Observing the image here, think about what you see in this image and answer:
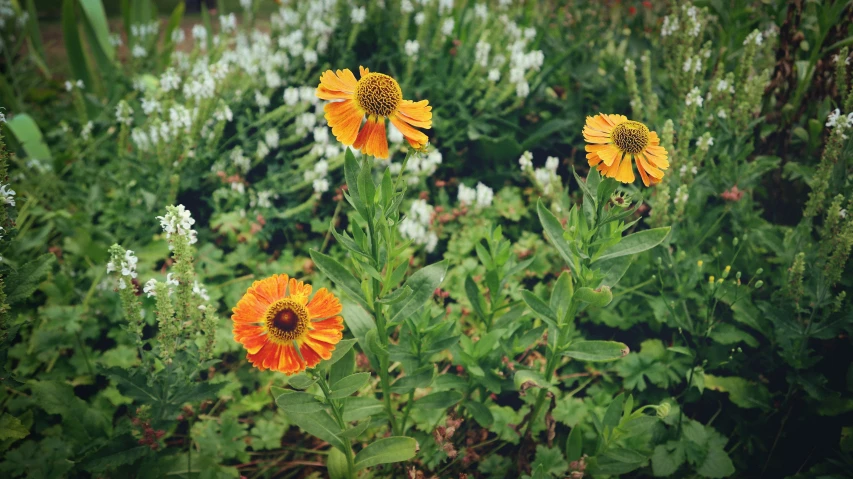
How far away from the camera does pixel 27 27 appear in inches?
140

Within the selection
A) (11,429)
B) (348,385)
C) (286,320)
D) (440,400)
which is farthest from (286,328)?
(11,429)

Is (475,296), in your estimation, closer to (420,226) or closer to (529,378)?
(529,378)

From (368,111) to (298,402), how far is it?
2.46 ft

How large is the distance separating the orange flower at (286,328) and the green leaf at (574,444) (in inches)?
34.2

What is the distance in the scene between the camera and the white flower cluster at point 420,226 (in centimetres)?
231

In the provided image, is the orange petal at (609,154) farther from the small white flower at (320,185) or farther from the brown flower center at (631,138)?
the small white flower at (320,185)

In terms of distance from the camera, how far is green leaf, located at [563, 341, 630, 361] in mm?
1450

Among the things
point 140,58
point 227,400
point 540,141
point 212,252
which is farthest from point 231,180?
point 540,141

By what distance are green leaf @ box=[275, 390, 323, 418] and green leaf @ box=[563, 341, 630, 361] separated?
28.4 inches

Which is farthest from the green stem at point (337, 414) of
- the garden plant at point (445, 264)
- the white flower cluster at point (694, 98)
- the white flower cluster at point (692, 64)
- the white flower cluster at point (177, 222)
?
the white flower cluster at point (692, 64)

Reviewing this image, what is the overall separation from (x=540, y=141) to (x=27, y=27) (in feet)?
11.6

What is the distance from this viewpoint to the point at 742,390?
6.07 feet

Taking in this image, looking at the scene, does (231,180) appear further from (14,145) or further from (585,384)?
(585,384)

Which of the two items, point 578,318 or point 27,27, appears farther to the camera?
point 27,27
